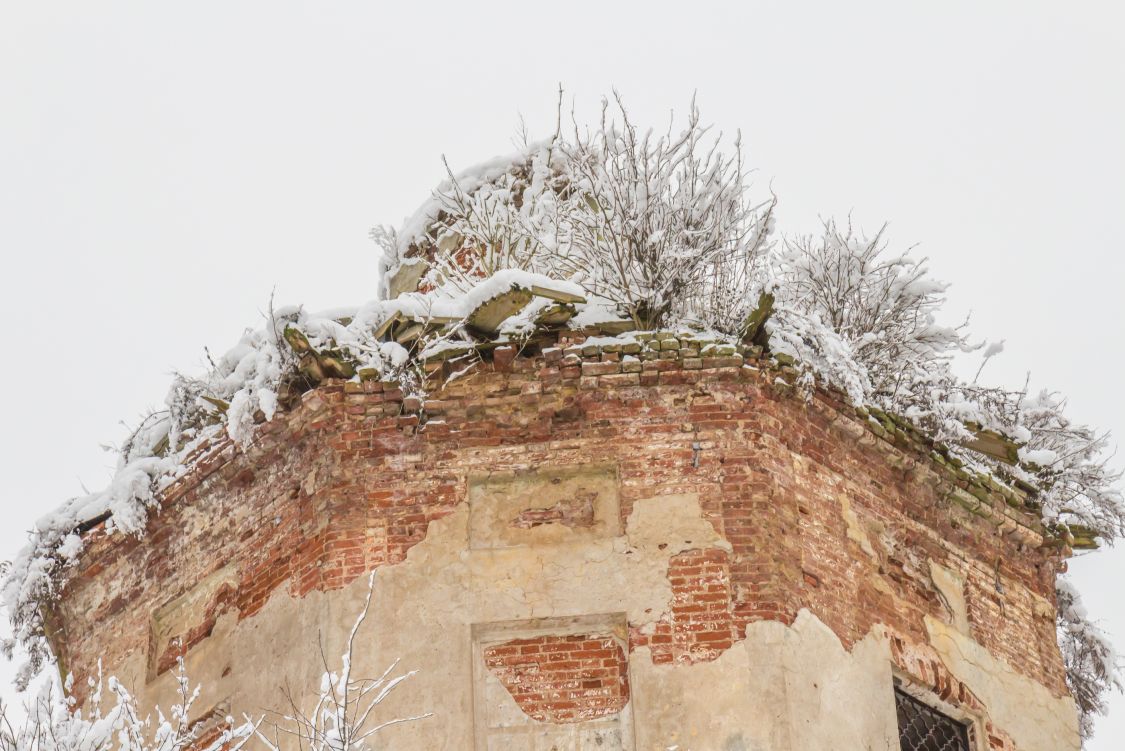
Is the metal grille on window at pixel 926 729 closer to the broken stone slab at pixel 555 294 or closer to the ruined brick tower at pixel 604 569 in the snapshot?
the ruined brick tower at pixel 604 569

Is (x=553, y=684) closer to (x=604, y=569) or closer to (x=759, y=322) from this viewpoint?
(x=604, y=569)

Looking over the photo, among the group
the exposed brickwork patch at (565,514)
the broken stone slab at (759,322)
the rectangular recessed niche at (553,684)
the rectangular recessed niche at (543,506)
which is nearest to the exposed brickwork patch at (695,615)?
the rectangular recessed niche at (553,684)

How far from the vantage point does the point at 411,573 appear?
→ 10.8 meters

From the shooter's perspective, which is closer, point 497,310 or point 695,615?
point 695,615

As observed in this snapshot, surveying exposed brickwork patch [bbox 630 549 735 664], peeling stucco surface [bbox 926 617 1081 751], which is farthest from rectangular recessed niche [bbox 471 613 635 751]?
peeling stucco surface [bbox 926 617 1081 751]

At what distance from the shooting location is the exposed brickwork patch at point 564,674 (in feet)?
34.0

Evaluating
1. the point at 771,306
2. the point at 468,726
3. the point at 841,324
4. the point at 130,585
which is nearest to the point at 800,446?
the point at 771,306

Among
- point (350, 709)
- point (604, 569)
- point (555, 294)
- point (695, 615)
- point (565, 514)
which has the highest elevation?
point (555, 294)

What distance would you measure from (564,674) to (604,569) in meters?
0.67

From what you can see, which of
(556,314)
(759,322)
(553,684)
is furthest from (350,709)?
(759,322)

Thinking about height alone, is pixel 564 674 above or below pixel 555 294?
below

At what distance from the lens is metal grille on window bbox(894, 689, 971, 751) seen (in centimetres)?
1103

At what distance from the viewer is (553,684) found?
34.5 ft

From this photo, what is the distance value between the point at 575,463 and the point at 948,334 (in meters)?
3.68
